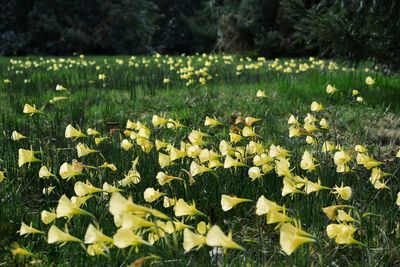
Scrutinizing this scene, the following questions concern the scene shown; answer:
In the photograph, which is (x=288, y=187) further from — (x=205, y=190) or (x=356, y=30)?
(x=356, y=30)

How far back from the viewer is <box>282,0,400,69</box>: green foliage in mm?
5586

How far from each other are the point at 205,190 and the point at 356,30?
3.87 metres

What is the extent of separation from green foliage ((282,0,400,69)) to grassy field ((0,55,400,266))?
537 millimetres

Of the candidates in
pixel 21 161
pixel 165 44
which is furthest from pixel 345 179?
pixel 165 44

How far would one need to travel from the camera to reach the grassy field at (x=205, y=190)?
1758mm

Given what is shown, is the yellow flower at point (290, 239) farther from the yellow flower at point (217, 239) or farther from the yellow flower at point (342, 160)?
the yellow flower at point (342, 160)

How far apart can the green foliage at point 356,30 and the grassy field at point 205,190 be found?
537 millimetres

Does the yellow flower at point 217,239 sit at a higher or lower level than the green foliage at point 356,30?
lower

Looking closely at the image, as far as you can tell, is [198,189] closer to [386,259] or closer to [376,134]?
[386,259]

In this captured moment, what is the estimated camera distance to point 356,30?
589 cm

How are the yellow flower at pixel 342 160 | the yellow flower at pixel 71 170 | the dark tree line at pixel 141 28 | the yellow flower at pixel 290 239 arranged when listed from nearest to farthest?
the yellow flower at pixel 290 239, the yellow flower at pixel 71 170, the yellow flower at pixel 342 160, the dark tree line at pixel 141 28

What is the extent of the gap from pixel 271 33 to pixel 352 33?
1200 cm

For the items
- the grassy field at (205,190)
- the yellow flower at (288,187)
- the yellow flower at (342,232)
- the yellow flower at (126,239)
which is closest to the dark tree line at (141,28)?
the grassy field at (205,190)

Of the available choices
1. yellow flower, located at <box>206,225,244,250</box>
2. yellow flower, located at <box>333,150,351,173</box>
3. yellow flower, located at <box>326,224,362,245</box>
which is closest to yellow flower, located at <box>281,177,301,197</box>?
yellow flower, located at <box>326,224,362,245</box>
